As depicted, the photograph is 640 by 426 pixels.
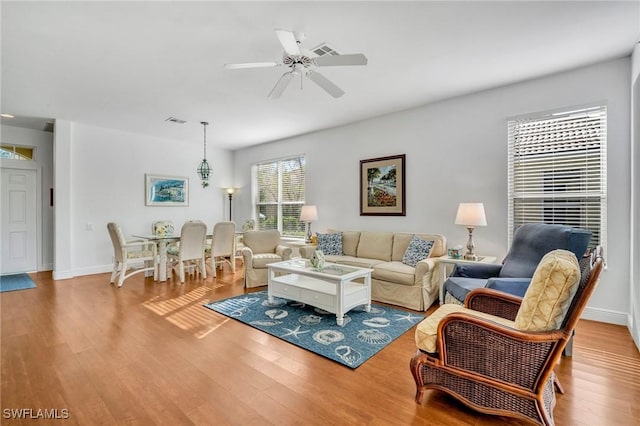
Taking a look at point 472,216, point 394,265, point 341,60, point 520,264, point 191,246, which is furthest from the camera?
point 191,246

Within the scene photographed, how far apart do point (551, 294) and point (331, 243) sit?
359 cm

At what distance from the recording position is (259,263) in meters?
4.77

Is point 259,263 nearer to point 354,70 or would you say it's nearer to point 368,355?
point 368,355

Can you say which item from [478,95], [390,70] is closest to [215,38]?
[390,70]

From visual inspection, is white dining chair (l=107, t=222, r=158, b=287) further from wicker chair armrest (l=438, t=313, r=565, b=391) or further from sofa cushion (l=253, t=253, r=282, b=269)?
wicker chair armrest (l=438, t=313, r=565, b=391)

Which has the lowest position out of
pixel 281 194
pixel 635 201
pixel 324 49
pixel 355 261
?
pixel 355 261

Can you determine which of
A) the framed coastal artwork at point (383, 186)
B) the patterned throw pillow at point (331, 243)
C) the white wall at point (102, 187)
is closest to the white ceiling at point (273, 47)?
the framed coastal artwork at point (383, 186)

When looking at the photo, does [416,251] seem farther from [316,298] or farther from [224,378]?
[224,378]

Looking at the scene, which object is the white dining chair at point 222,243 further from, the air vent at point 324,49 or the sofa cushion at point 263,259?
the air vent at point 324,49

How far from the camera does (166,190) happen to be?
6742mm

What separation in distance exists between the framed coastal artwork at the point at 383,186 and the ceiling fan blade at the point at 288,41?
9.07 feet

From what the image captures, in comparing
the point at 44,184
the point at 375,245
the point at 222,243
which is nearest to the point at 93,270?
the point at 44,184

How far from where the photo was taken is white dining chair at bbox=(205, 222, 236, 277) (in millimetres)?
5503

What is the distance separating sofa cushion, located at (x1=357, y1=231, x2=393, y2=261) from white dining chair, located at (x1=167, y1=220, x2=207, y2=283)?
2741 mm
